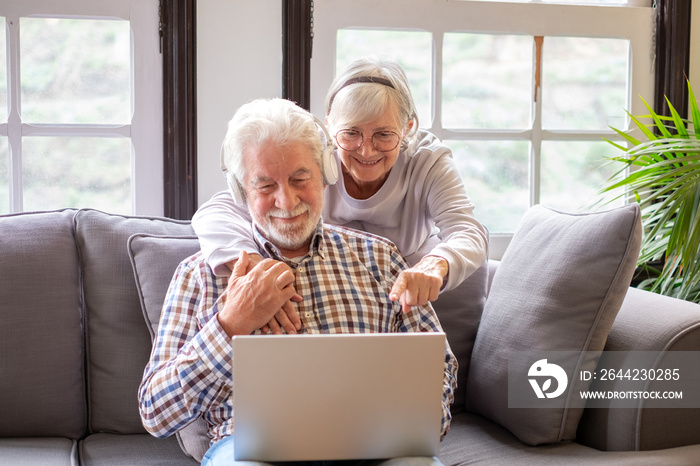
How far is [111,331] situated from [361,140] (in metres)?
0.81

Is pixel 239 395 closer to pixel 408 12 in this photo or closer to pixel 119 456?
pixel 119 456

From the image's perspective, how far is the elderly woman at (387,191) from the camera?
1.69 m

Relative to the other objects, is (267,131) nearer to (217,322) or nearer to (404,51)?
(217,322)

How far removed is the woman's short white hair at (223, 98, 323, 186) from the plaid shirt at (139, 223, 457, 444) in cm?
20

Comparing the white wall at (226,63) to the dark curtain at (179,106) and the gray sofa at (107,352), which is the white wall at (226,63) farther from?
the gray sofa at (107,352)

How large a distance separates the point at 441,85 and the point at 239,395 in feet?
5.63

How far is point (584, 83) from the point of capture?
2.73m

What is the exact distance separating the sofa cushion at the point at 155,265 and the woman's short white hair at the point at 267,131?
34 centimetres

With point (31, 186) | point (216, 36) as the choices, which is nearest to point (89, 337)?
point (31, 186)

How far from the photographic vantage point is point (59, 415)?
183 centimetres

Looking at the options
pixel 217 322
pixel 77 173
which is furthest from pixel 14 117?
pixel 217 322

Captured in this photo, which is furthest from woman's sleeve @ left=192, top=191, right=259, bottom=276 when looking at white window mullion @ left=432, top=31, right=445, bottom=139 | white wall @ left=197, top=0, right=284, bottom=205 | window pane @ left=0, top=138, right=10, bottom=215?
white window mullion @ left=432, top=31, right=445, bottom=139

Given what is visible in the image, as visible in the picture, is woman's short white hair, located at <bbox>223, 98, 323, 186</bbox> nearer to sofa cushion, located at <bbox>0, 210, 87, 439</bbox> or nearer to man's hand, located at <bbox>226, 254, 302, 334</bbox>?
man's hand, located at <bbox>226, 254, 302, 334</bbox>

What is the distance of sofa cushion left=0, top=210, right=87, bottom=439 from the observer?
1.80m
